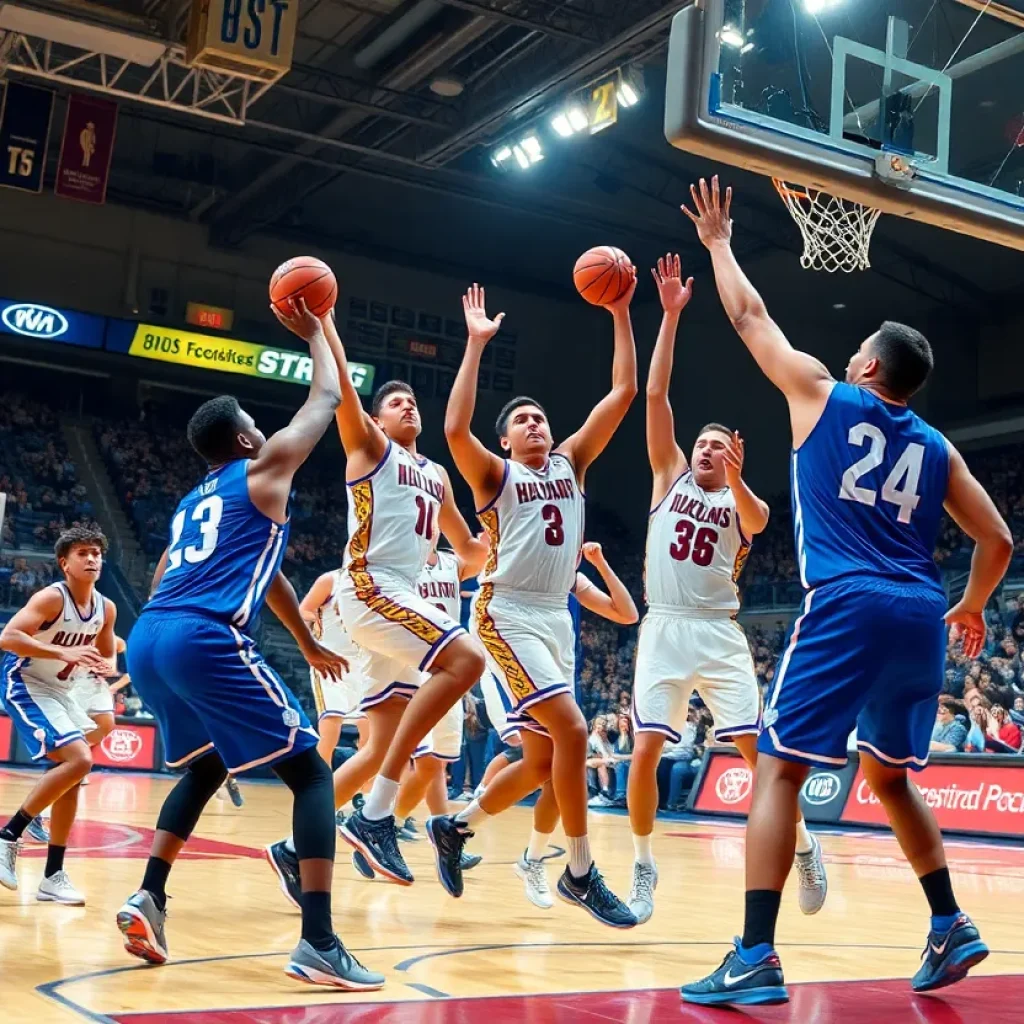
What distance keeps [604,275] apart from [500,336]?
80.3 ft

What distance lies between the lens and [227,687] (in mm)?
4215

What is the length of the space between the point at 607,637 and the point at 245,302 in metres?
10.9

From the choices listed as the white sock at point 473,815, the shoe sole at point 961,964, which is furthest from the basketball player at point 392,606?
the shoe sole at point 961,964

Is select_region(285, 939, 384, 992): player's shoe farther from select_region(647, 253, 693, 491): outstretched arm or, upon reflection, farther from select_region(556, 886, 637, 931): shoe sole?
select_region(647, 253, 693, 491): outstretched arm

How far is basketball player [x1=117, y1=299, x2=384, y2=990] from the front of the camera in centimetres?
416

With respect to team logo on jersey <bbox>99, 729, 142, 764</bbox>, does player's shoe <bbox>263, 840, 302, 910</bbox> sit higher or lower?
higher

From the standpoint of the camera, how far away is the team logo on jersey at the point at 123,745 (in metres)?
18.2

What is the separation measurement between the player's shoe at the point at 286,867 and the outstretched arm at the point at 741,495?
2548 mm

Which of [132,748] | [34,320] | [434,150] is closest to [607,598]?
[132,748]

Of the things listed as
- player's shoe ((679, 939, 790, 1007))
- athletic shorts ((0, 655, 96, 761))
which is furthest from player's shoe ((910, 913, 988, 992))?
athletic shorts ((0, 655, 96, 761))

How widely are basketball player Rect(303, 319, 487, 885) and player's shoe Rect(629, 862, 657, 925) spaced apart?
99 cm

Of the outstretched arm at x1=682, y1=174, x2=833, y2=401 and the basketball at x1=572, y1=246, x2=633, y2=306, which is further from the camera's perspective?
the basketball at x1=572, y1=246, x2=633, y2=306

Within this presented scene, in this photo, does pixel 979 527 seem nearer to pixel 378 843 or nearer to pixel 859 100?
pixel 378 843

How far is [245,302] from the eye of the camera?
28984 mm
